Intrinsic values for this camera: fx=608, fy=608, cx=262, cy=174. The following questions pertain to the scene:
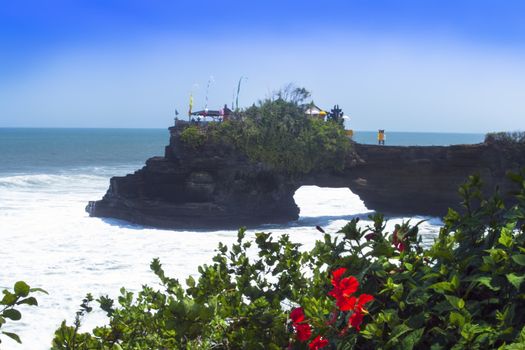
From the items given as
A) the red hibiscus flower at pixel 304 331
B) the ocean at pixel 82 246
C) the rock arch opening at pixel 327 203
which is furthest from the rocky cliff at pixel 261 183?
the red hibiscus flower at pixel 304 331

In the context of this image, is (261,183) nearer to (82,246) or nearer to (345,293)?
(82,246)

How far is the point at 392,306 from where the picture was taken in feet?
7.59

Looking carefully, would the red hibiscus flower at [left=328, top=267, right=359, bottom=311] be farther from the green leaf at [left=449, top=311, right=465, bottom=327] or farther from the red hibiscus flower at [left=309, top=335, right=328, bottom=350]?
the green leaf at [left=449, top=311, right=465, bottom=327]

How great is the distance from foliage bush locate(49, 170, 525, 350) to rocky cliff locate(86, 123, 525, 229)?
2013 centimetres

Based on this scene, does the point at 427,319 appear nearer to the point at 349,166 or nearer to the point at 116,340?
the point at 116,340

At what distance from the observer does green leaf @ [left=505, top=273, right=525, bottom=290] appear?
1.94 metres

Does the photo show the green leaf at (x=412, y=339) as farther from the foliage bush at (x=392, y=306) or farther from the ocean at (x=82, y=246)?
the ocean at (x=82, y=246)

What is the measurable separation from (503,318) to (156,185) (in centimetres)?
2290

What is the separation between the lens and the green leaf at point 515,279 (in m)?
1.94

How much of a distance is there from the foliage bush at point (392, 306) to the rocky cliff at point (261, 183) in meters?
20.1

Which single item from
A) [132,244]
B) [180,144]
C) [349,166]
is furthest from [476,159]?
[132,244]

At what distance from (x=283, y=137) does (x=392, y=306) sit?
22.6 metres

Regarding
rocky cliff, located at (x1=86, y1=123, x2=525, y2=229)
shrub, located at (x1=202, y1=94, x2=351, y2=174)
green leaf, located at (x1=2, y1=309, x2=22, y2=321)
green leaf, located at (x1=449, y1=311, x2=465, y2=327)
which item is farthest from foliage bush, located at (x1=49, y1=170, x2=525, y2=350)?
shrub, located at (x1=202, y1=94, x2=351, y2=174)

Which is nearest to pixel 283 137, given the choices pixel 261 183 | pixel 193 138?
pixel 261 183
